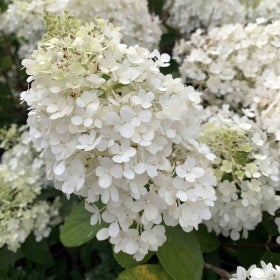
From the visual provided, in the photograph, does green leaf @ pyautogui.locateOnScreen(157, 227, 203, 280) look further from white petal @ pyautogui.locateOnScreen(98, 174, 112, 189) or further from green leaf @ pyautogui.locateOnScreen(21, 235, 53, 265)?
green leaf @ pyautogui.locateOnScreen(21, 235, 53, 265)

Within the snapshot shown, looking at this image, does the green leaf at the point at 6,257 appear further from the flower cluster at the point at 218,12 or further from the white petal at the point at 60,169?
the flower cluster at the point at 218,12

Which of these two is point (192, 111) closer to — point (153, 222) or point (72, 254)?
point (153, 222)

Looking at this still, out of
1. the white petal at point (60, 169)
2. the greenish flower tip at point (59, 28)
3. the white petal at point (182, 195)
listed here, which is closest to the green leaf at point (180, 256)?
the white petal at point (182, 195)

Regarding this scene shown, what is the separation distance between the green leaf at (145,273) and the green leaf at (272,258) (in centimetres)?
21

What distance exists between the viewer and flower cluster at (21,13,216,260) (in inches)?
32.9

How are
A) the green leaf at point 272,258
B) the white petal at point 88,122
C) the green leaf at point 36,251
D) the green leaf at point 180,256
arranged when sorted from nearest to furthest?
the white petal at point 88,122
the green leaf at point 180,256
the green leaf at point 272,258
the green leaf at point 36,251

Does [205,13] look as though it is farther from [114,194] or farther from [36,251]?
[114,194]

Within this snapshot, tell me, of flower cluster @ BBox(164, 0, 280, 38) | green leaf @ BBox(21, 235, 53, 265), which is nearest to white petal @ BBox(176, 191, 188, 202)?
green leaf @ BBox(21, 235, 53, 265)

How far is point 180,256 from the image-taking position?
1.00m

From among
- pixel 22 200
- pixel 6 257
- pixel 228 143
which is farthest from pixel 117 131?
pixel 6 257

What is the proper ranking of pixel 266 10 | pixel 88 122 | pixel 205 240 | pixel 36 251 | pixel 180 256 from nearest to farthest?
pixel 88 122 → pixel 180 256 → pixel 205 240 → pixel 36 251 → pixel 266 10

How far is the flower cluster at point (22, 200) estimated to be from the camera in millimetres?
1255

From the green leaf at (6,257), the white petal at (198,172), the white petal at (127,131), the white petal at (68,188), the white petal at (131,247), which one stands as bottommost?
the green leaf at (6,257)

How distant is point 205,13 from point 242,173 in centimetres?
81
